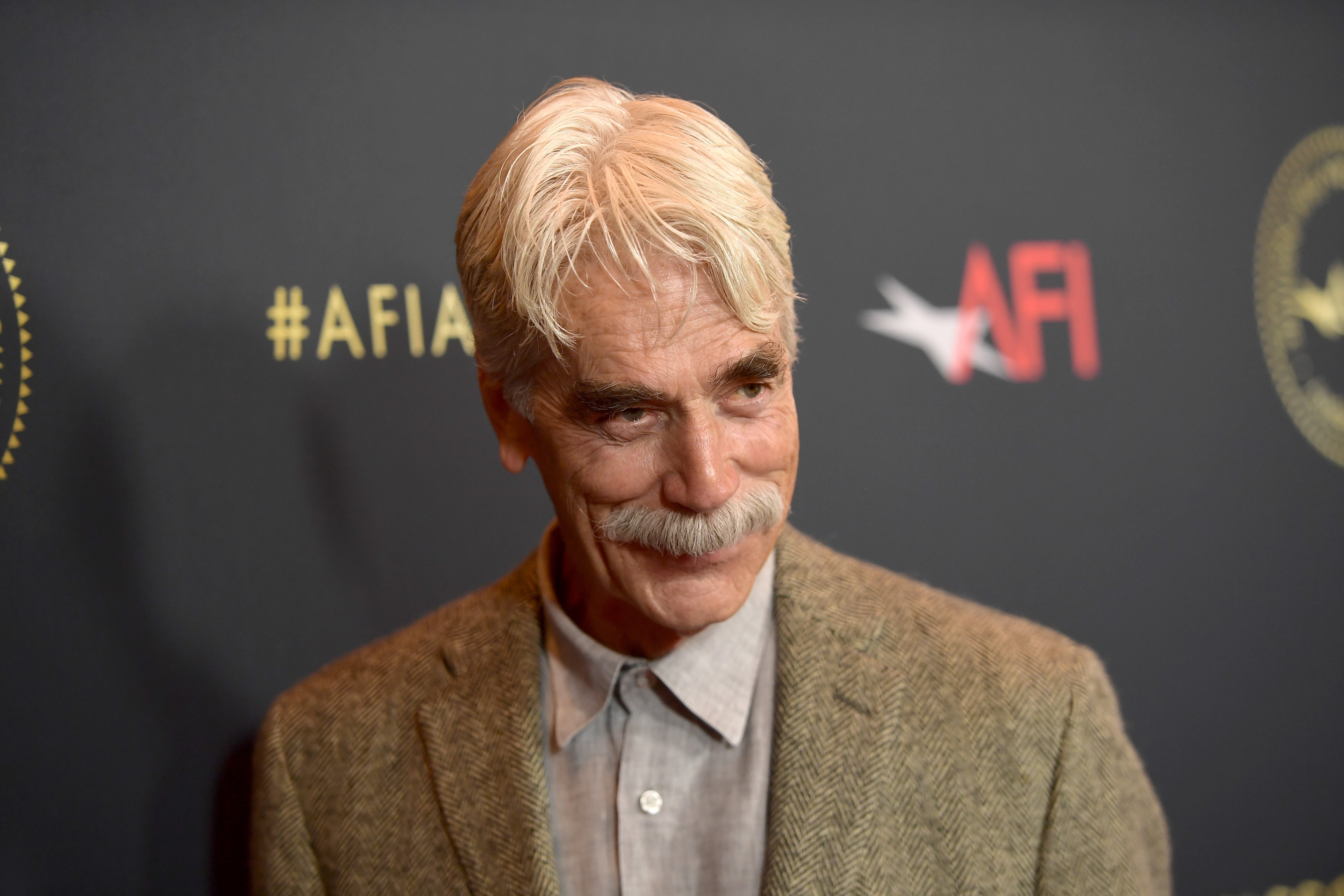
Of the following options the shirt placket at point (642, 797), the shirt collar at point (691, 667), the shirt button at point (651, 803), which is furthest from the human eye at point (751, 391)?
the shirt button at point (651, 803)

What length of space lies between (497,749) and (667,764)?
21 centimetres

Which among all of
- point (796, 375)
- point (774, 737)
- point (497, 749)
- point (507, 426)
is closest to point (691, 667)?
point (774, 737)

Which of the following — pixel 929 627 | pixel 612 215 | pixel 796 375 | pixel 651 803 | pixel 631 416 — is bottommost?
pixel 651 803

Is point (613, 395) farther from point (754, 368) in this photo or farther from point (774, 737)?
point (774, 737)

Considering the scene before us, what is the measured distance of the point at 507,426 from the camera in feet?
3.84

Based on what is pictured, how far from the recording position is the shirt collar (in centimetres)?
111

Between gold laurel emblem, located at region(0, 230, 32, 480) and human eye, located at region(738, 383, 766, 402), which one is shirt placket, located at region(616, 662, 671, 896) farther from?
gold laurel emblem, located at region(0, 230, 32, 480)

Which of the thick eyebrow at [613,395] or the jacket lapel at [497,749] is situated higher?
the thick eyebrow at [613,395]

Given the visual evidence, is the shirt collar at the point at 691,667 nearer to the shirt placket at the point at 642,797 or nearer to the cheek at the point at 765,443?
the shirt placket at the point at 642,797

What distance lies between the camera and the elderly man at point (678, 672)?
38.8 inches

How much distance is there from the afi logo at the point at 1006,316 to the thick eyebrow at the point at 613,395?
821mm

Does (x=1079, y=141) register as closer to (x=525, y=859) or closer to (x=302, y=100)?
(x=302, y=100)

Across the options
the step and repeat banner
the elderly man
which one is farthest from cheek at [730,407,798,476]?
the step and repeat banner

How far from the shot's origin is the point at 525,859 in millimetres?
1069
